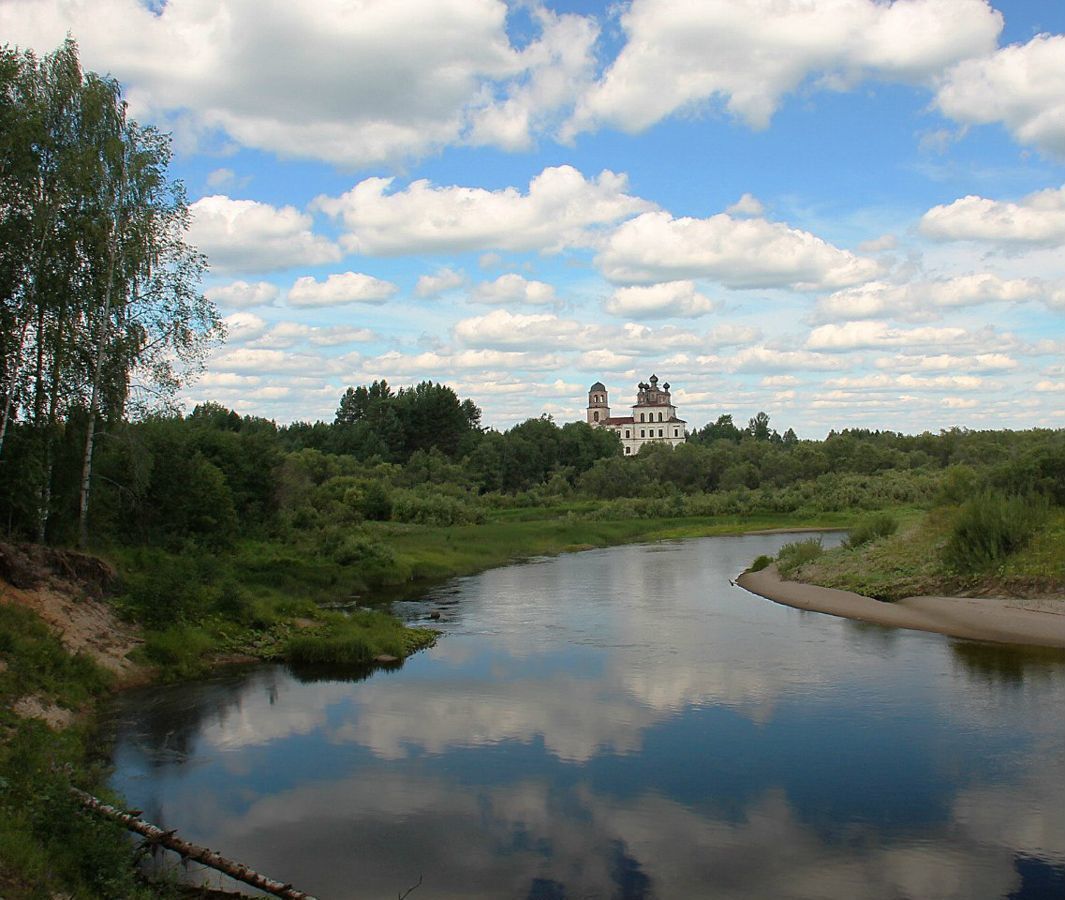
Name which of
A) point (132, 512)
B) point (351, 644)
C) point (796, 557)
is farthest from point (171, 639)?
point (796, 557)

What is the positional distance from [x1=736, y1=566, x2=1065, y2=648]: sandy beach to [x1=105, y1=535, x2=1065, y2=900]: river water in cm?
166

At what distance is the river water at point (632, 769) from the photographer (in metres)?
12.3

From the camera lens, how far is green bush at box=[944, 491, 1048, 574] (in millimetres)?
32312

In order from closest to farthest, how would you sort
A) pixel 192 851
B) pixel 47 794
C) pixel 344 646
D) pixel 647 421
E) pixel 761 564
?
pixel 192 851
pixel 47 794
pixel 344 646
pixel 761 564
pixel 647 421

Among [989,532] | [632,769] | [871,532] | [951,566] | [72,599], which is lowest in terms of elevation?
[632,769]

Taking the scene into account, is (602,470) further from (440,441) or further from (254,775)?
(254,775)

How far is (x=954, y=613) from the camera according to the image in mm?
29500

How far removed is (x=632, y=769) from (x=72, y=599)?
14.6 meters

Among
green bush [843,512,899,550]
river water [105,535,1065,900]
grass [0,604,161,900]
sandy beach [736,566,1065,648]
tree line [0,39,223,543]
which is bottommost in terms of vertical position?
river water [105,535,1065,900]

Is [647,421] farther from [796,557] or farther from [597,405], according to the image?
[796,557]

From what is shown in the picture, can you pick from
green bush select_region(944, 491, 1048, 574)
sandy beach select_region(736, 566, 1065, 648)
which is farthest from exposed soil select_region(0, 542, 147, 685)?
green bush select_region(944, 491, 1048, 574)

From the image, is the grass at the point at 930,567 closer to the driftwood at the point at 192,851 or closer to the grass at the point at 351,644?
the grass at the point at 351,644

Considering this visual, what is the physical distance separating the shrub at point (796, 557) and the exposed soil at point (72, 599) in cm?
2662

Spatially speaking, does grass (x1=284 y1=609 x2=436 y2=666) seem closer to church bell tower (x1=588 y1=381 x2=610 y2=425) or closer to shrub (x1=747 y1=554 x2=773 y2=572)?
shrub (x1=747 y1=554 x2=773 y2=572)
